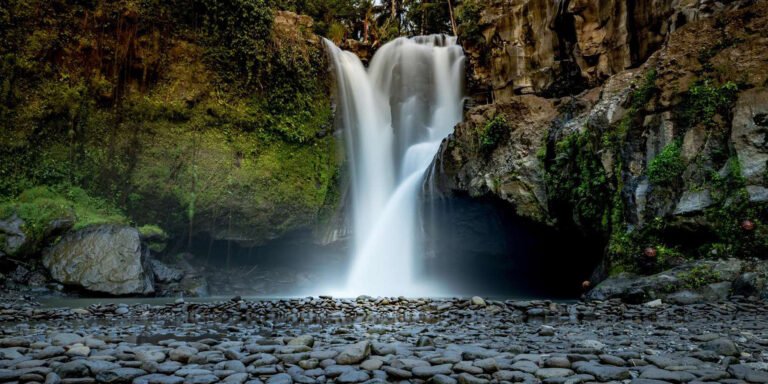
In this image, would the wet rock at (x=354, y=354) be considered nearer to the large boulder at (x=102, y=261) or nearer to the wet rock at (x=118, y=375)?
the wet rock at (x=118, y=375)

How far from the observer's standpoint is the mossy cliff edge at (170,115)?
50.9 ft

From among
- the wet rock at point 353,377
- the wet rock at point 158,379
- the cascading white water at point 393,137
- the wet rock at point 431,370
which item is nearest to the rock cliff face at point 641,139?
the cascading white water at point 393,137

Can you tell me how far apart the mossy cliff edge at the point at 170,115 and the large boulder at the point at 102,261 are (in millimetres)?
1194

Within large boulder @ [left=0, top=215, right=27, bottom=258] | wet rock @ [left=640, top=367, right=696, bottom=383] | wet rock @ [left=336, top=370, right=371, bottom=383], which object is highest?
large boulder @ [left=0, top=215, right=27, bottom=258]

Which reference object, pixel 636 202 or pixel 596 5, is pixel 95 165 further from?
pixel 596 5

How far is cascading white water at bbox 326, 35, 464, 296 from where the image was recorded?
53.2 ft

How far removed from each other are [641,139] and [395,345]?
349 inches

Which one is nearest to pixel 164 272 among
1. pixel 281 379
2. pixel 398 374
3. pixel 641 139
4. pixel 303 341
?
pixel 303 341

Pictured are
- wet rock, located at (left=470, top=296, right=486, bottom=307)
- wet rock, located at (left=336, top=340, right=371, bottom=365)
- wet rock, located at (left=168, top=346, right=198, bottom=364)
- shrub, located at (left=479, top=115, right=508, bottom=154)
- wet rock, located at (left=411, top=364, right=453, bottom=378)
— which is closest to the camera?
wet rock, located at (left=411, top=364, right=453, bottom=378)

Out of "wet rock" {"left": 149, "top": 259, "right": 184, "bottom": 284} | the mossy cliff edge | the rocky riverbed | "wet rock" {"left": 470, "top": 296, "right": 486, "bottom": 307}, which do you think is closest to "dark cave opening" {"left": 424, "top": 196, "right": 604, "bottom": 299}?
"wet rock" {"left": 470, "top": 296, "right": 486, "bottom": 307}

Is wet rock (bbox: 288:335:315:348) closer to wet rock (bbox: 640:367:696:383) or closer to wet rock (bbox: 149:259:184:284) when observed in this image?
wet rock (bbox: 640:367:696:383)

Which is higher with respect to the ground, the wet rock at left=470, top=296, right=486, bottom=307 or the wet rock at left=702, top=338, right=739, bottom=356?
the wet rock at left=702, top=338, right=739, bottom=356

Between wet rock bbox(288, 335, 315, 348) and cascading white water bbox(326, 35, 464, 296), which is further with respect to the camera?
cascading white water bbox(326, 35, 464, 296)

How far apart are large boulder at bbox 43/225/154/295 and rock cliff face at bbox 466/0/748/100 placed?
13.9m
